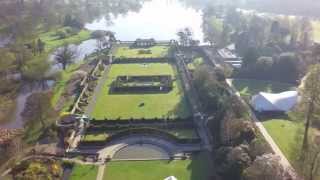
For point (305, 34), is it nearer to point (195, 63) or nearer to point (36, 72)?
point (195, 63)

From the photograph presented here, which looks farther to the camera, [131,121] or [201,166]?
[131,121]

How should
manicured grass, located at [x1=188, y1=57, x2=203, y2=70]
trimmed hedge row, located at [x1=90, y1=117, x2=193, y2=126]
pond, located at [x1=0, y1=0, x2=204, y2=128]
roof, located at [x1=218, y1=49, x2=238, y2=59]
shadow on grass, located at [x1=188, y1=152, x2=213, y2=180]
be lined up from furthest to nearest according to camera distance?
1. pond, located at [x1=0, y1=0, x2=204, y2=128]
2. roof, located at [x1=218, y1=49, x2=238, y2=59]
3. manicured grass, located at [x1=188, y1=57, x2=203, y2=70]
4. trimmed hedge row, located at [x1=90, y1=117, x2=193, y2=126]
5. shadow on grass, located at [x1=188, y1=152, x2=213, y2=180]

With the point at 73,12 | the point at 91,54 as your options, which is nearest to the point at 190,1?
the point at 73,12

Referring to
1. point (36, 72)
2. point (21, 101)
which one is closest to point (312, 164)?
point (21, 101)

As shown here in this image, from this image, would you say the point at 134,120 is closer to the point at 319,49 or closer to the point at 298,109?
the point at 298,109

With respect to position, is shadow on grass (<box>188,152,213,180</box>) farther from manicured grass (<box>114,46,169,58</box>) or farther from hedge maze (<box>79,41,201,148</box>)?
manicured grass (<box>114,46,169,58</box>)

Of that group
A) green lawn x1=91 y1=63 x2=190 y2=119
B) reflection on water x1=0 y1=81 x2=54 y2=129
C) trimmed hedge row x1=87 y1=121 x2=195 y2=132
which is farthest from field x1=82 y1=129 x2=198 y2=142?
reflection on water x1=0 y1=81 x2=54 y2=129
